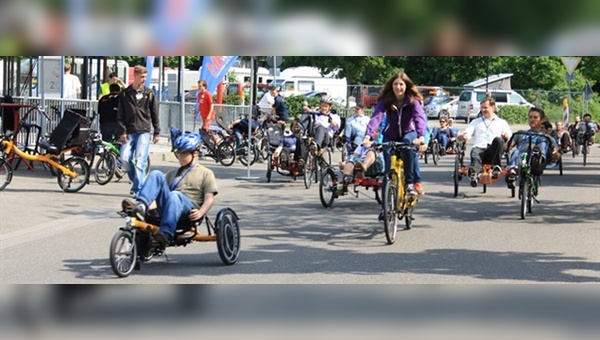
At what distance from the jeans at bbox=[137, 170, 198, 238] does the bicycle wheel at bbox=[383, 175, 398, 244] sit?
2.85 m

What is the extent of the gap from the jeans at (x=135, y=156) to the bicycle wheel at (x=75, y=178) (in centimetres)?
196

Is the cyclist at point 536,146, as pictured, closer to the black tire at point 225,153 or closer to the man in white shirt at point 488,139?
the man in white shirt at point 488,139

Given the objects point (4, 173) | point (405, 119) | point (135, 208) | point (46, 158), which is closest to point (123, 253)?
point (135, 208)

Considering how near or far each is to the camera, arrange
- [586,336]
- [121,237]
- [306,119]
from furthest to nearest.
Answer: [306,119], [121,237], [586,336]

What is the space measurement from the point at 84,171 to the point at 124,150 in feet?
7.40

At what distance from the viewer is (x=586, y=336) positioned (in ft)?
12.8

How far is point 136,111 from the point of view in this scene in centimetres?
1529

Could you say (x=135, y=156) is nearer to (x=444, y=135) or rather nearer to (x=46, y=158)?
(x=46, y=158)

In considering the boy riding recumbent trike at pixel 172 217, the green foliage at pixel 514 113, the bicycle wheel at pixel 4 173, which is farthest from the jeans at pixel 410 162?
the green foliage at pixel 514 113

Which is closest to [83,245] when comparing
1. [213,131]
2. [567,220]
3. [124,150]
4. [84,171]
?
[124,150]

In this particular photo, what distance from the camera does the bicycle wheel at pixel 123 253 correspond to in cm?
886
